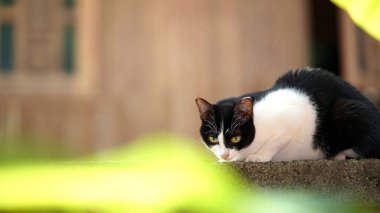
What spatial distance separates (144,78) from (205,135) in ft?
6.69

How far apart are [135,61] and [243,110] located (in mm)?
2174

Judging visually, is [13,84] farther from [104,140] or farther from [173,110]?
[173,110]

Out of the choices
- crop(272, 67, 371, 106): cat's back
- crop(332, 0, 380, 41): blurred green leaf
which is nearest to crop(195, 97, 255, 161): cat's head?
crop(272, 67, 371, 106): cat's back

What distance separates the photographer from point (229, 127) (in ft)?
4.78

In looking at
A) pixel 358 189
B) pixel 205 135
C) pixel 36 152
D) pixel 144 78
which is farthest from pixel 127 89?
pixel 358 189

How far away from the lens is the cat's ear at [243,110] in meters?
1.43

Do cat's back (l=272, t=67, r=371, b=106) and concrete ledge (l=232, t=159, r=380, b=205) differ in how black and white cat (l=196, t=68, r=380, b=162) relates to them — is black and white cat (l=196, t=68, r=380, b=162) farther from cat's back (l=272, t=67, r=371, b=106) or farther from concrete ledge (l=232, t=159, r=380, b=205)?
concrete ledge (l=232, t=159, r=380, b=205)

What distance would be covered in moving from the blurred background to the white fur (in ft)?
6.64

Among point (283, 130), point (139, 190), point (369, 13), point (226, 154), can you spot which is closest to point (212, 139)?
point (226, 154)

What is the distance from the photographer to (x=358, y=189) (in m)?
1.25

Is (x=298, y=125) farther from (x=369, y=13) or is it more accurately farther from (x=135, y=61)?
(x=135, y=61)

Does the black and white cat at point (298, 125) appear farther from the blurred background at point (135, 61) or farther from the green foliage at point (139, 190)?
the blurred background at point (135, 61)

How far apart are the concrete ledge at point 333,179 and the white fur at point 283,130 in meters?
0.24

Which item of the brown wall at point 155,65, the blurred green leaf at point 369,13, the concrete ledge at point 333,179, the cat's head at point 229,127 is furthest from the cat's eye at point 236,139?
the brown wall at point 155,65
